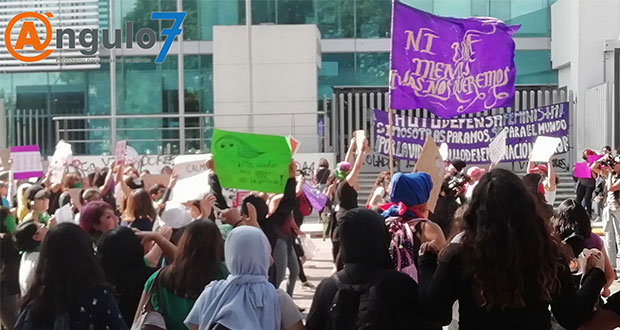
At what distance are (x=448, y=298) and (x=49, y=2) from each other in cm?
2874

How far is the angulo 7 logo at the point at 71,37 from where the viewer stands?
1173 inches

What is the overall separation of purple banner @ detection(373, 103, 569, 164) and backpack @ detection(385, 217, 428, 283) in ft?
19.1

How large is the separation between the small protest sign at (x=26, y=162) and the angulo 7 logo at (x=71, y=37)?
47.1ft

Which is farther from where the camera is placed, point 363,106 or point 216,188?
point 363,106

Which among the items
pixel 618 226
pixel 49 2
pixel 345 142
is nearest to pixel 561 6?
pixel 345 142

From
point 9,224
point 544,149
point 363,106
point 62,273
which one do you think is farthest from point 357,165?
point 363,106

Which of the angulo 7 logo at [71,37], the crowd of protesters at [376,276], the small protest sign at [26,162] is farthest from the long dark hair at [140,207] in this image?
the angulo 7 logo at [71,37]

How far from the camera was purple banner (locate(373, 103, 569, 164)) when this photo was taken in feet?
47.7

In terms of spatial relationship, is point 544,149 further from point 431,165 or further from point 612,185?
point 431,165

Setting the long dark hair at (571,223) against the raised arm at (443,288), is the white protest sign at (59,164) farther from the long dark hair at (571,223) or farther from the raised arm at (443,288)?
the raised arm at (443,288)

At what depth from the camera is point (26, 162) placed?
574 inches

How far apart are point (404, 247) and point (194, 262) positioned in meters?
1.18

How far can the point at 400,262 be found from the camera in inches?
213

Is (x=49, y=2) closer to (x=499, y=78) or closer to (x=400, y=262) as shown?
(x=499, y=78)
